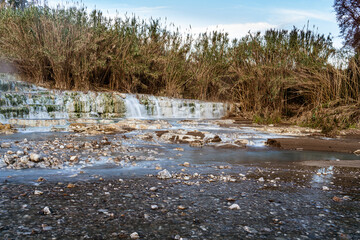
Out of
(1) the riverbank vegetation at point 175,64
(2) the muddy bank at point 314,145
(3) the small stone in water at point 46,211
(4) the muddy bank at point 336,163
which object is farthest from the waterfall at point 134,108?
(3) the small stone in water at point 46,211

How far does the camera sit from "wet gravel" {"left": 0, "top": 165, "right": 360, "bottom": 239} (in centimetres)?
197

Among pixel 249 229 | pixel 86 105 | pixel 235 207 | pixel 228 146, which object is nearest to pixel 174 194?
pixel 235 207

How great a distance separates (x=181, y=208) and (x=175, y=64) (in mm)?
11765

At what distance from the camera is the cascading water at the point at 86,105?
366 inches

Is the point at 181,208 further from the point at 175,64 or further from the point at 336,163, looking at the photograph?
the point at 175,64

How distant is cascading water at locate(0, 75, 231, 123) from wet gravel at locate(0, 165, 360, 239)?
6.85 metres

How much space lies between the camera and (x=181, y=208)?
2.38 meters

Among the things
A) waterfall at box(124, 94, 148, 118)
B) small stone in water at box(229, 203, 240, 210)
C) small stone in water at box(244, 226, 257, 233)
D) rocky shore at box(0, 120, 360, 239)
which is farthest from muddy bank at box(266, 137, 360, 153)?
waterfall at box(124, 94, 148, 118)

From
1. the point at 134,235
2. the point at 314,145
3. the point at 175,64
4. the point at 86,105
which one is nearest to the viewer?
the point at 134,235

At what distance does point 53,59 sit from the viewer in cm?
1098

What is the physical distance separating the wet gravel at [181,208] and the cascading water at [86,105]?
685 cm

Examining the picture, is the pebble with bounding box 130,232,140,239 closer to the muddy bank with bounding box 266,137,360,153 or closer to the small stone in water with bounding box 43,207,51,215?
the small stone in water with bounding box 43,207,51,215

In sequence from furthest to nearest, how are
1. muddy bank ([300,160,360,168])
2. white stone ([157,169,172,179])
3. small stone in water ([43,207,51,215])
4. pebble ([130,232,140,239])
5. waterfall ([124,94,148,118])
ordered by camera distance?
1. waterfall ([124,94,148,118])
2. muddy bank ([300,160,360,168])
3. white stone ([157,169,172,179])
4. small stone in water ([43,207,51,215])
5. pebble ([130,232,140,239])

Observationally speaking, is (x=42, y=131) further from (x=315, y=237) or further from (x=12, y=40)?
(x=315, y=237)
